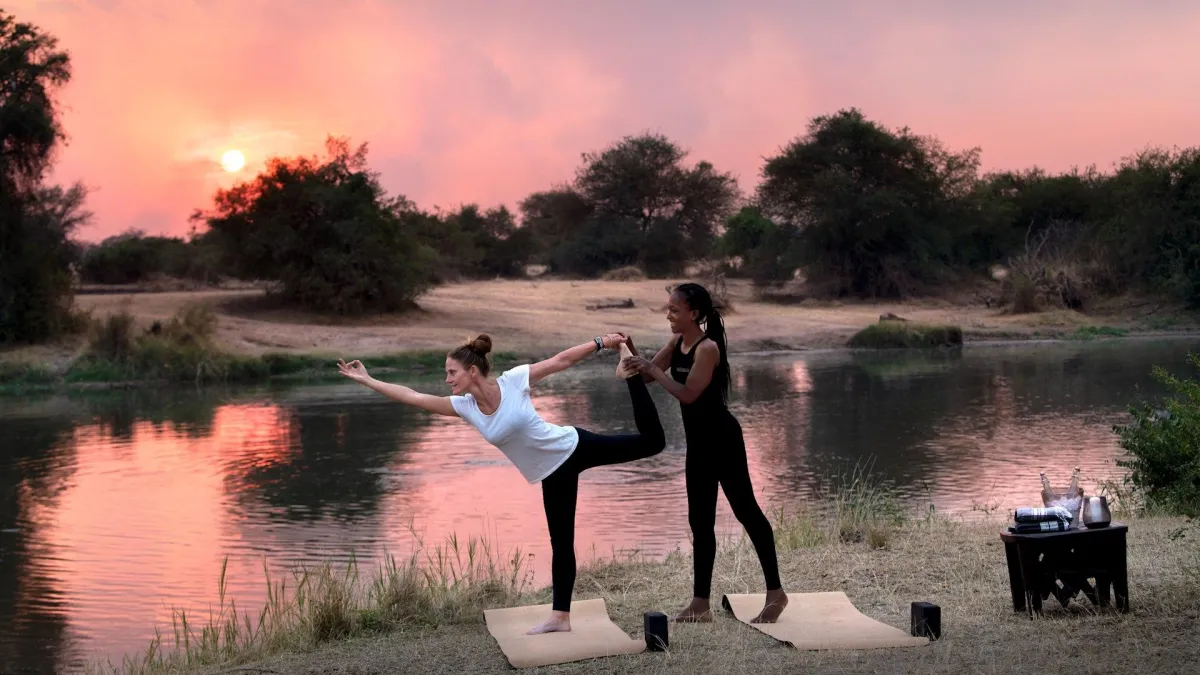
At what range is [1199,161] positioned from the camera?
3859 centimetres

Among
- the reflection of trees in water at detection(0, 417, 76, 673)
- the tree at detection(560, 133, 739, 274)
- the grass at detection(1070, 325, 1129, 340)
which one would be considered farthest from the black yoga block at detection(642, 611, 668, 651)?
the tree at detection(560, 133, 739, 274)

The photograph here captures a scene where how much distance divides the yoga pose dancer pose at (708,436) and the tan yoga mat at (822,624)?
0.17 meters

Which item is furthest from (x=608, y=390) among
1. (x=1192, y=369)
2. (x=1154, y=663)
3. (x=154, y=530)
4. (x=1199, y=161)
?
(x=1199, y=161)

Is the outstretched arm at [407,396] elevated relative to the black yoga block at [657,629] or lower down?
elevated

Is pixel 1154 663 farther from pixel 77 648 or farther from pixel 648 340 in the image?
pixel 648 340

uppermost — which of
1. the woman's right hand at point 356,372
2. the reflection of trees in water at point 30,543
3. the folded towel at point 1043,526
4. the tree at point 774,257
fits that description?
the tree at point 774,257

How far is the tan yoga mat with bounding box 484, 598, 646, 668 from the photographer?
20.1 ft

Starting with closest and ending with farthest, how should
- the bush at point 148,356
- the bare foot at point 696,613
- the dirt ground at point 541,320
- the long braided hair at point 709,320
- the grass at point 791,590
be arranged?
the grass at point 791,590
the long braided hair at point 709,320
the bare foot at point 696,613
the bush at point 148,356
the dirt ground at point 541,320

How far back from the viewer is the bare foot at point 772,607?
666 centimetres

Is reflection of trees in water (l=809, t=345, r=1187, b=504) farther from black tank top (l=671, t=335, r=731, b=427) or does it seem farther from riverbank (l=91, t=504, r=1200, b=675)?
black tank top (l=671, t=335, r=731, b=427)

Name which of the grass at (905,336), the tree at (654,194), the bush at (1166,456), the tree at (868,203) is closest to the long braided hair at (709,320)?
the bush at (1166,456)

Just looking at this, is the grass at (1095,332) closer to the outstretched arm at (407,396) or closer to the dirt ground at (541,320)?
the dirt ground at (541,320)

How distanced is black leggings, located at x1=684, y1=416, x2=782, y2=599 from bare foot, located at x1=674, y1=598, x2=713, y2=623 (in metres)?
0.07

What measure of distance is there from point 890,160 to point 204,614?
124 ft
